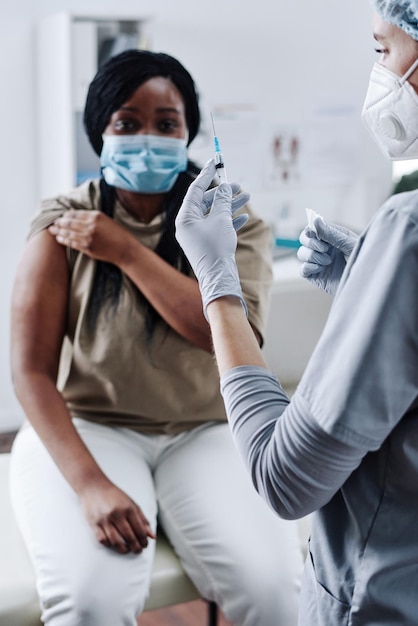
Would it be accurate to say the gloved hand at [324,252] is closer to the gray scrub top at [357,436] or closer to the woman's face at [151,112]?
the gray scrub top at [357,436]

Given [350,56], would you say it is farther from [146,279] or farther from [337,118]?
[146,279]

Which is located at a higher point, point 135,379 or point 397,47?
point 397,47

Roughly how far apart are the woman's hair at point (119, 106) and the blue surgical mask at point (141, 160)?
1.8 inches

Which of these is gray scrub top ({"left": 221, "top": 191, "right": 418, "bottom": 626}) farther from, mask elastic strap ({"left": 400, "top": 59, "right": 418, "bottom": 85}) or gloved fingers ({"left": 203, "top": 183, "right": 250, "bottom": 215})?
gloved fingers ({"left": 203, "top": 183, "right": 250, "bottom": 215})

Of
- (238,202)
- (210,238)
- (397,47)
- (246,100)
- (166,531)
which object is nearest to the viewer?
(397,47)

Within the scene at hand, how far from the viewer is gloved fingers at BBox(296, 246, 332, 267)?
40.9 inches

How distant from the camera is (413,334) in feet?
2.42

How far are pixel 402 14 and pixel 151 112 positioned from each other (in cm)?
87

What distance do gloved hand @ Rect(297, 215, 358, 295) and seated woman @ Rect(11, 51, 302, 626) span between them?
19.0 inches

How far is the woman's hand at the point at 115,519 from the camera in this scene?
1.34 metres

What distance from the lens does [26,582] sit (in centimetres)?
132

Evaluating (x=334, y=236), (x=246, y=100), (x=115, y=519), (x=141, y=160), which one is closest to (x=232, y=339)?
(x=334, y=236)

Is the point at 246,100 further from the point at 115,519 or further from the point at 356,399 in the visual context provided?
the point at 356,399

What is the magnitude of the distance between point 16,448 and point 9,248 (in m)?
1.51
